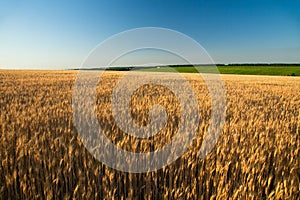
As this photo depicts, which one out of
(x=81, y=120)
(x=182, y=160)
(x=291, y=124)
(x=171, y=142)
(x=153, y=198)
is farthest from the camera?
(x=291, y=124)

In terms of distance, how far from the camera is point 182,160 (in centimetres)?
274

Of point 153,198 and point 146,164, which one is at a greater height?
point 146,164

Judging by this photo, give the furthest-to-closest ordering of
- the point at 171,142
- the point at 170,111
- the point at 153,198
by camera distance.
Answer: the point at 170,111, the point at 171,142, the point at 153,198

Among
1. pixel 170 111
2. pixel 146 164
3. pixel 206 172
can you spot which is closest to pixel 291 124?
pixel 170 111

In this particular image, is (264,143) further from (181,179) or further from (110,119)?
(110,119)

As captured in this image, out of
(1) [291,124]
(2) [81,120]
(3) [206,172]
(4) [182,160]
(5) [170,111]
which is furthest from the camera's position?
(5) [170,111]

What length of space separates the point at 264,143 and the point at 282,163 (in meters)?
0.65

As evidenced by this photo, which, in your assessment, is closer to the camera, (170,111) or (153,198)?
(153,198)

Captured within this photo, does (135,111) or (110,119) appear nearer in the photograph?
(110,119)

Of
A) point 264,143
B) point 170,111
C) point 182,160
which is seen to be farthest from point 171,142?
point 170,111

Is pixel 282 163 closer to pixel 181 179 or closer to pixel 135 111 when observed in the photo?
pixel 181 179

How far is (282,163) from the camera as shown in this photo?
281 centimetres

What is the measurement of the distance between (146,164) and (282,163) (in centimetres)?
147

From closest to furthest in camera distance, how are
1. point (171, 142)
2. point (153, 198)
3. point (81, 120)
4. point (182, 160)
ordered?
point (153, 198) → point (182, 160) → point (171, 142) → point (81, 120)
